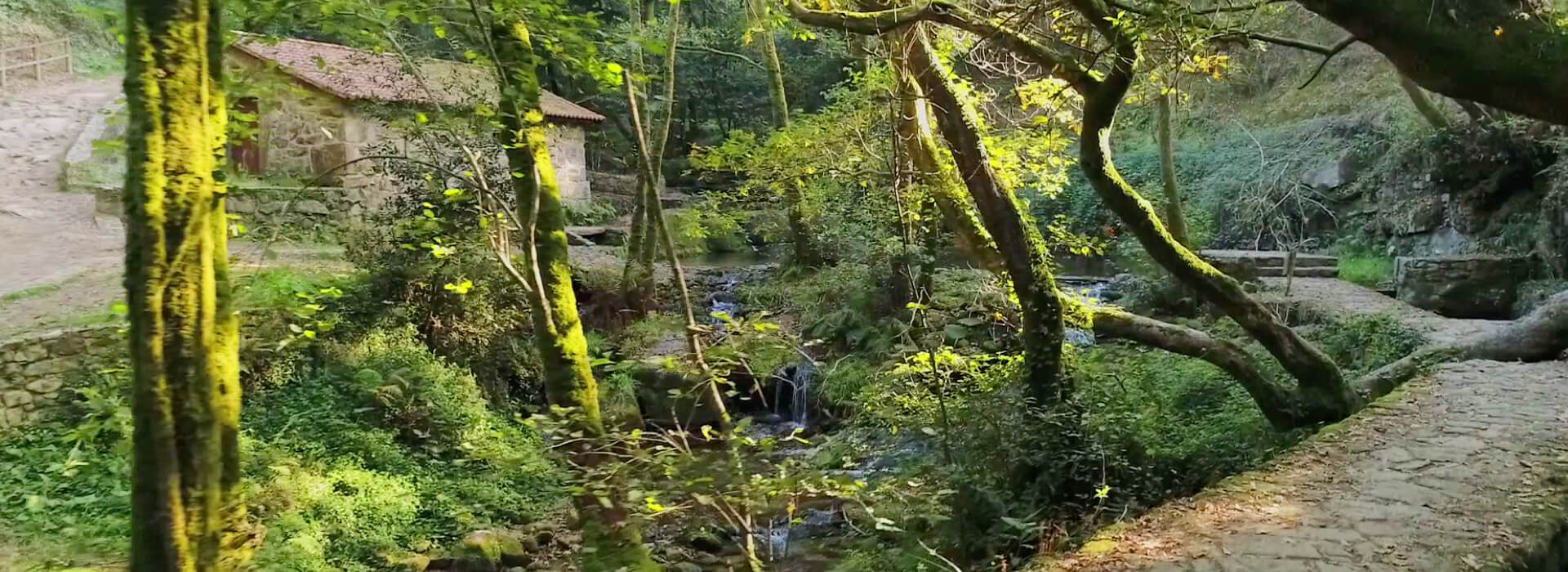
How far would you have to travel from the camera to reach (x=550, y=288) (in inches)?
217

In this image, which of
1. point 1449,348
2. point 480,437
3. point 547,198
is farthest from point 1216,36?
point 480,437

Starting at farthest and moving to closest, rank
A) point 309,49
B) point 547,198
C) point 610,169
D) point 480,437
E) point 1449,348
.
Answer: point 610,169
point 309,49
point 480,437
point 1449,348
point 547,198

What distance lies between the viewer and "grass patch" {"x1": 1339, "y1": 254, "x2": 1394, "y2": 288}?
1177cm

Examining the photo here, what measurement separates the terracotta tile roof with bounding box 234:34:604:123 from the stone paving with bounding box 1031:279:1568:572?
18.8 ft

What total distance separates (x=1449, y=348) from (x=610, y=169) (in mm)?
18009

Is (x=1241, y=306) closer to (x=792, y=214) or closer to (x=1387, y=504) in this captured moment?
(x=1387, y=504)

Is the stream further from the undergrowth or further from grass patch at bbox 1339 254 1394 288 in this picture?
grass patch at bbox 1339 254 1394 288

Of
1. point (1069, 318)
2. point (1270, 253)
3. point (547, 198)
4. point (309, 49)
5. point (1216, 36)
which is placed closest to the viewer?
point (1216, 36)

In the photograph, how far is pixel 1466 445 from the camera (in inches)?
201

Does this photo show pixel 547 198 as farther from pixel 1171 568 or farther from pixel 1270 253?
pixel 1270 253

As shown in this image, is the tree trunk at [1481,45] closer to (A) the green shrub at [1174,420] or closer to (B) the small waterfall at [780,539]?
(A) the green shrub at [1174,420]

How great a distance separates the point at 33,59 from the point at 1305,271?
84.4ft

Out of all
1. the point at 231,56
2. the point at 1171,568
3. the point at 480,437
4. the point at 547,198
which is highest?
the point at 231,56

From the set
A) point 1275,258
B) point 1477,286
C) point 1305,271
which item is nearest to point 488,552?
point 1477,286
